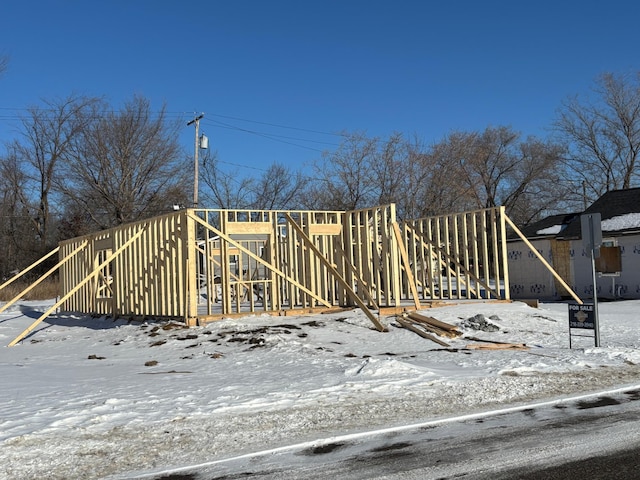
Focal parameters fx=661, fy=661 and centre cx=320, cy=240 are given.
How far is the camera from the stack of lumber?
47.9 feet

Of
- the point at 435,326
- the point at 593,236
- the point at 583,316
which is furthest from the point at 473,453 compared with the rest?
the point at 435,326

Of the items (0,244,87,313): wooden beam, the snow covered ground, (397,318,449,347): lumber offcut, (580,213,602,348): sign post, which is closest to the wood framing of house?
(0,244,87,313): wooden beam

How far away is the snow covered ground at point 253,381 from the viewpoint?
6.45 metres

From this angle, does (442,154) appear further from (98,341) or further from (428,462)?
(428,462)

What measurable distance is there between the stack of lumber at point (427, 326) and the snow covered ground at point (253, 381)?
0.23m

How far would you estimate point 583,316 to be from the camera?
40.9 feet

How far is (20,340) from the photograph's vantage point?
55.4 feet

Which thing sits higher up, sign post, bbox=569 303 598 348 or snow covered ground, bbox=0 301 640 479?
sign post, bbox=569 303 598 348

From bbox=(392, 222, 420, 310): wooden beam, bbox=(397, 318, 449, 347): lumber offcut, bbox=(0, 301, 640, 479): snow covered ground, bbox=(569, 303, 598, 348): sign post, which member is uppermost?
bbox=(392, 222, 420, 310): wooden beam

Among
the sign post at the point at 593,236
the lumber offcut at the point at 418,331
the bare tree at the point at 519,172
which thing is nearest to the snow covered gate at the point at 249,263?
the lumber offcut at the point at 418,331

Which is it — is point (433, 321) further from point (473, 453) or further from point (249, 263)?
point (473, 453)

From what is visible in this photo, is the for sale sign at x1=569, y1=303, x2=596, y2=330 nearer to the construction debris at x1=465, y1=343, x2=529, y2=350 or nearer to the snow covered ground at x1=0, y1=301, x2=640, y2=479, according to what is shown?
the snow covered ground at x1=0, y1=301, x2=640, y2=479

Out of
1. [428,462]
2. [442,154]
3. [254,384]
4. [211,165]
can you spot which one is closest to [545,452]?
[428,462]

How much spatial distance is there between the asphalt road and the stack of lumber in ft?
22.6
